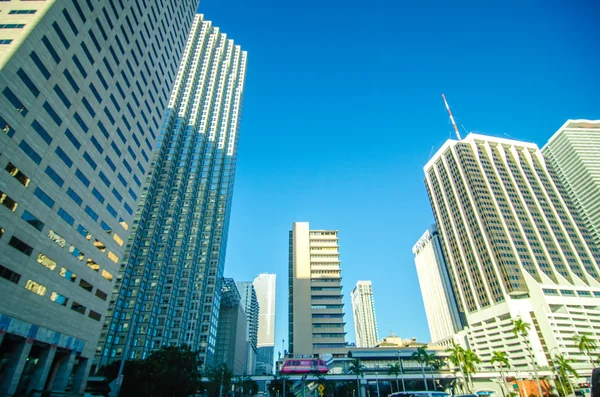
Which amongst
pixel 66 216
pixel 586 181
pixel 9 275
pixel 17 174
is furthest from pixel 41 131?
pixel 586 181

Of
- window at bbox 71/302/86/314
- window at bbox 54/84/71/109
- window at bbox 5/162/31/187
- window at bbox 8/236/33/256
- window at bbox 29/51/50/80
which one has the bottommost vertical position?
window at bbox 71/302/86/314

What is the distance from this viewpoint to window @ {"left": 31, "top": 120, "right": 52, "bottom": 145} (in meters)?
45.6

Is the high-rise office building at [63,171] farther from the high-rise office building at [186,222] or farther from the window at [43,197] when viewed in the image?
the high-rise office building at [186,222]

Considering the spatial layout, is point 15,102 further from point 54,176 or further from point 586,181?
point 586,181

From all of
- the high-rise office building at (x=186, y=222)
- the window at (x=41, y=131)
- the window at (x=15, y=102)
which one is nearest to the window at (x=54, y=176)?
the window at (x=41, y=131)

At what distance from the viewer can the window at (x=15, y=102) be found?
41.3 metres

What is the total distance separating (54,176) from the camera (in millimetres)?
49062

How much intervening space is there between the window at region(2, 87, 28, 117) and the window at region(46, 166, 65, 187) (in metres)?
8.30

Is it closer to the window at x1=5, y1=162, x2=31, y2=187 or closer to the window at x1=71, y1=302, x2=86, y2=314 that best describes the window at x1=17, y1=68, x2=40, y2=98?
the window at x1=5, y1=162, x2=31, y2=187

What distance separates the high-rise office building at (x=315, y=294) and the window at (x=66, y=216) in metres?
90.3

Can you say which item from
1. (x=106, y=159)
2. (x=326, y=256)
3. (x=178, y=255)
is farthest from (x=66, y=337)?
(x=326, y=256)

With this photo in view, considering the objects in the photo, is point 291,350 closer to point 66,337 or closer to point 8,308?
point 66,337

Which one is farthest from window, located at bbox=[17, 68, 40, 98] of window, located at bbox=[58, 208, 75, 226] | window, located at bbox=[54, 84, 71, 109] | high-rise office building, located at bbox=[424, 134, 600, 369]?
high-rise office building, located at bbox=[424, 134, 600, 369]

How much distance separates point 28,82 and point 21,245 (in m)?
22.6
